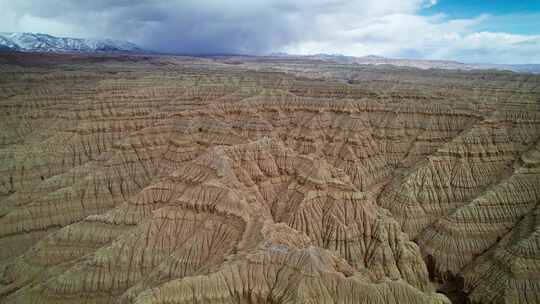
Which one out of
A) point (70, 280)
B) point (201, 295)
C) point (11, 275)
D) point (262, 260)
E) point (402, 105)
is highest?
point (402, 105)

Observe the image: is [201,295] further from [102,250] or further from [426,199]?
[426,199]

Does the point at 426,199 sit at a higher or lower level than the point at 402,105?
lower

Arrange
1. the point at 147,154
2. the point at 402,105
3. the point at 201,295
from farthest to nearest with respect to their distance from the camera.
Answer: the point at 402,105
the point at 147,154
the point at 201,295

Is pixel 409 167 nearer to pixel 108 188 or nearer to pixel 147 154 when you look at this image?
pixel 147 154

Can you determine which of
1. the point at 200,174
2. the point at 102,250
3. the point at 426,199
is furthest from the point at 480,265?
the point at 102,250

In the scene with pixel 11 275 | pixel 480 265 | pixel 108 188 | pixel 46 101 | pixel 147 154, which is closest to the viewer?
pixel 11 275

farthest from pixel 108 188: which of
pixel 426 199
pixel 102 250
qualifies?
pixel 426 199

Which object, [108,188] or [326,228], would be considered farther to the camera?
[108,188]
